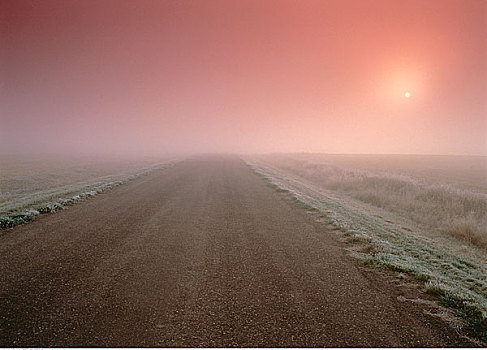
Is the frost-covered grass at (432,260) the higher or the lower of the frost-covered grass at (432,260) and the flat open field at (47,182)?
the lower

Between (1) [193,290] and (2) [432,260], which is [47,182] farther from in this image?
(2) [432,260]

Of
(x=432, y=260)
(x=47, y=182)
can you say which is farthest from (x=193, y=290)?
(x=47, y=182)

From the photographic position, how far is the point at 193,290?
4.64 meters

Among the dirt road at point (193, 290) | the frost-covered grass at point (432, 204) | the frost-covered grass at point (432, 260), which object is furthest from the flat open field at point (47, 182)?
the frost-covered grass at point (432, 204)

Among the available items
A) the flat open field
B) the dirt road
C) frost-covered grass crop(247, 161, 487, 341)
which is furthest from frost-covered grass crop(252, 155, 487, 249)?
the flat open field

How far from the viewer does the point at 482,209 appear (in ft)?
42.2

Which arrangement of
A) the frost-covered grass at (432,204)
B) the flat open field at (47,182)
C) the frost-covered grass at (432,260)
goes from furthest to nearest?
the flat open field at (47,182)
the frost-covered grass at (432,204)
the frost-covered grass at (432,260)

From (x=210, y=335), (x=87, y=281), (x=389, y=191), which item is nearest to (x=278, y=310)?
(x=210, y=335)

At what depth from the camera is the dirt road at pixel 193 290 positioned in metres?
3.52

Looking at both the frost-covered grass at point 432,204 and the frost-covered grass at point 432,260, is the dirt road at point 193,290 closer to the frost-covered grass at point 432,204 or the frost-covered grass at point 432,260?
the frost-covered grass at point 432,260

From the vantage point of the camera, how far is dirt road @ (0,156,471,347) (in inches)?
138

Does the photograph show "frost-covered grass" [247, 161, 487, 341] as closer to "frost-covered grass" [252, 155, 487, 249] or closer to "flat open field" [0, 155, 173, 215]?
"frost-covered grass" [252, 155, 487, 249]

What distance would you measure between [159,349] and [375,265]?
530cm


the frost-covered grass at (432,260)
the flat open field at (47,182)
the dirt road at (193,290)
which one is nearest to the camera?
the dirt road at (193,290)
